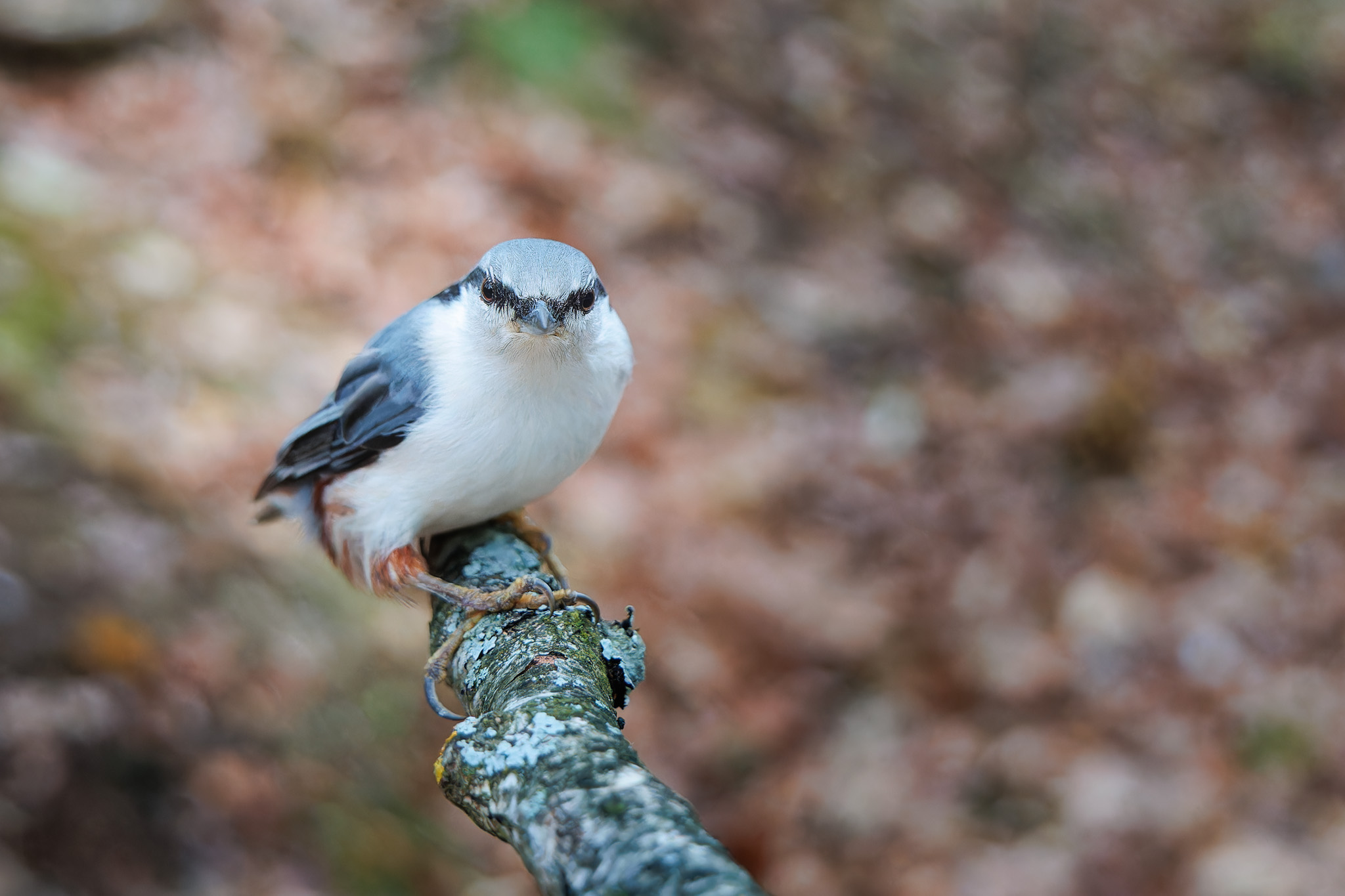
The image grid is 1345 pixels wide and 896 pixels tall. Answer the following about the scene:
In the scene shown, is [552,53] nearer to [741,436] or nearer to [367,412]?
[741,436]

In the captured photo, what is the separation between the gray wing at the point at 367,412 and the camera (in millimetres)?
2480

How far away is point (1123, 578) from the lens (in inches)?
178

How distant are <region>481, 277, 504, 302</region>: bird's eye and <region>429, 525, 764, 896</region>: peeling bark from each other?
0.66 m

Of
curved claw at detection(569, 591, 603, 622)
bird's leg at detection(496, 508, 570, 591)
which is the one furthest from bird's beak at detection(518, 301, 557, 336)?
bird's leg at detection(496, 508, 570, 591)

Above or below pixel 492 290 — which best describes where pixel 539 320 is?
below

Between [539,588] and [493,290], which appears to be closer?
[539,588]

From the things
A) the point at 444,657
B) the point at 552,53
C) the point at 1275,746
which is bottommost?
the point at 444,657

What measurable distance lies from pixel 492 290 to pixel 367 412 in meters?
0.54

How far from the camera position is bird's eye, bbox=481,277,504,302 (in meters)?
2.20

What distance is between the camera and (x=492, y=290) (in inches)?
87.7

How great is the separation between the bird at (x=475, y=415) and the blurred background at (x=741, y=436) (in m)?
0.89

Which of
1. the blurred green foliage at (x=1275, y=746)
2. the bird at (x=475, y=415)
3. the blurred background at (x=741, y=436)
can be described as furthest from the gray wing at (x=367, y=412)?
the blurred green foliage at (x=1275, y=746)

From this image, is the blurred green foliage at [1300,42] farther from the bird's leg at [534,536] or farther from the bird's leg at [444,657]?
the bird's leg at [444,657]

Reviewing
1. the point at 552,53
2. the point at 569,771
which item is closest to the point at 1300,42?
the point at 552,53
